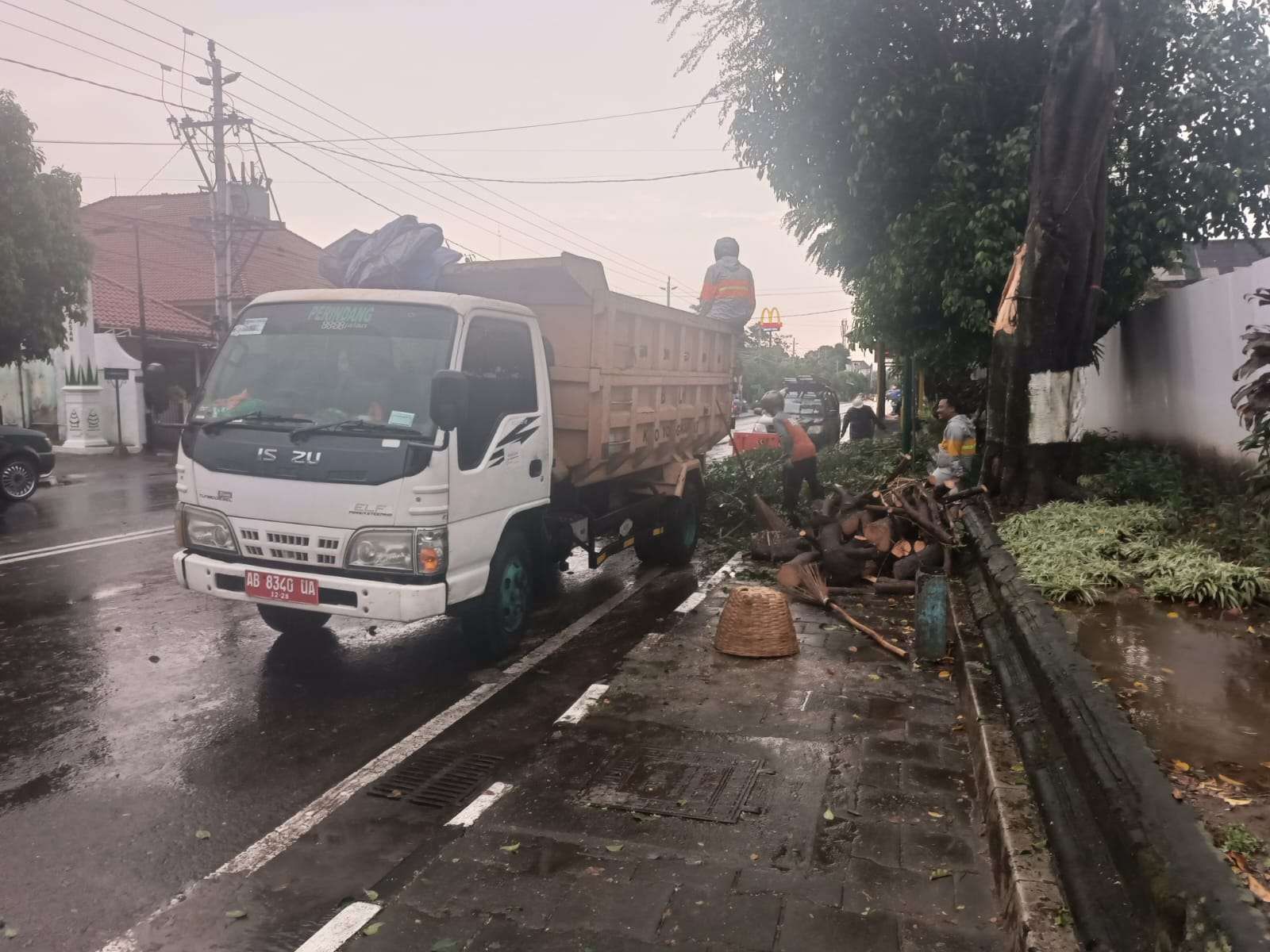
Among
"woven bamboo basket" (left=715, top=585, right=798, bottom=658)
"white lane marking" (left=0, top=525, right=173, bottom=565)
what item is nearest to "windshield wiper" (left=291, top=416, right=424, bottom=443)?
"woven bamboo basket" (left=715, top=585, right=798, bottom=658)

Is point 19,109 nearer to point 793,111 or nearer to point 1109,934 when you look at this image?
point 793,111

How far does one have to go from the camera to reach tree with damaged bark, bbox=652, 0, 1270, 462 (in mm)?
10789

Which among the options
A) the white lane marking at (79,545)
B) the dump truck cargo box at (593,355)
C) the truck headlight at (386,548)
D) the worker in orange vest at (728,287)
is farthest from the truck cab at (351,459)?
the white lane marking at (79,545)

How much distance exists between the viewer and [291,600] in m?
5.52

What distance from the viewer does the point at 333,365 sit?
5.83 m

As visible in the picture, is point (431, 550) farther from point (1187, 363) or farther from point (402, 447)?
point (1187, 363)

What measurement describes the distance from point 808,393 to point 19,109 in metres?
19.5

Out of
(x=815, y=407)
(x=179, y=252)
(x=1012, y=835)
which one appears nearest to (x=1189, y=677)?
(x=1012, y=835)

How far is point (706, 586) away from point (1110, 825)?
6.09 metres

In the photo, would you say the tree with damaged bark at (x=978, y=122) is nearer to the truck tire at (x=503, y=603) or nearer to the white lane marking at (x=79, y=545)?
the truck tire at (x=503, y=603)

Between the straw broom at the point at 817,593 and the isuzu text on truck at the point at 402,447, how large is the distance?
2.08m

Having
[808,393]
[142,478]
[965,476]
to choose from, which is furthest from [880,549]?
[808,393]

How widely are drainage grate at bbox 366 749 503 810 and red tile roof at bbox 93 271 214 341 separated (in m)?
23.9

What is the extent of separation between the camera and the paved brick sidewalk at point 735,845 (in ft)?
10.8
